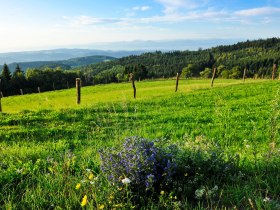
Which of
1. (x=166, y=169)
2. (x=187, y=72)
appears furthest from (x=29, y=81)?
(x=166, y=169)

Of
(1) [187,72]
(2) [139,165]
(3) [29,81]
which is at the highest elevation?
(2) [139,165]

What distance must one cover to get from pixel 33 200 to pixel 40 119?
1077 centimetres

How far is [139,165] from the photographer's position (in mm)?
4199

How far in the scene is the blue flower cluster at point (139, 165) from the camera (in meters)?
4.21

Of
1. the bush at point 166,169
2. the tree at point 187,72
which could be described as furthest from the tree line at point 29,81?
the bush at point 166,169

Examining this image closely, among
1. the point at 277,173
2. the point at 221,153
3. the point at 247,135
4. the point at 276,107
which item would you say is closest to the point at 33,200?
the point at 221,153

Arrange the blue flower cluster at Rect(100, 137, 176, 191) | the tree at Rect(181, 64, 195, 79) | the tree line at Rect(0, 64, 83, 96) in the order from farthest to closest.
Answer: the tree at Rect(181, 64, 195, 79)
the tree line at Rect(0, 64, 83, 96)
the blue flower cluster at Rect(100, 137, 176, 191)

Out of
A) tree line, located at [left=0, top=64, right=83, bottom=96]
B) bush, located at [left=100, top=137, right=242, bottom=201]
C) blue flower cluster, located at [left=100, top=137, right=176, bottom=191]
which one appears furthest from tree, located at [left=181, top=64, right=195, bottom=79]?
blue flower cluster, located at [left=100, top=137, right=176, bottom=191]

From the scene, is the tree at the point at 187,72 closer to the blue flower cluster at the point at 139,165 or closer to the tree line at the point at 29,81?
the tree line at the point at 29,81

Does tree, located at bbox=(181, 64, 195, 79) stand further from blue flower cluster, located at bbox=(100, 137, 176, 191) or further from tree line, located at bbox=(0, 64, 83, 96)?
blue flower cluster, located at bbox=(100, 137, 176, 191)

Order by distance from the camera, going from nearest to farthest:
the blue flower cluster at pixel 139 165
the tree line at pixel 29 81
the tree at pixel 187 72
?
the blue flower cluster at pixel 139 165 < the tree line at pixel 29 81 < the tree at pixel 187 72

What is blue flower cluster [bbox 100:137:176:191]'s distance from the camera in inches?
166

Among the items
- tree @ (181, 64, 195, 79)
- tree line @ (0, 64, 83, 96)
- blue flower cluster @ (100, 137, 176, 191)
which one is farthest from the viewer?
tree @ (181, 64, 195, 79)

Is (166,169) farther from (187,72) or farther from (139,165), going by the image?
(187,72)
